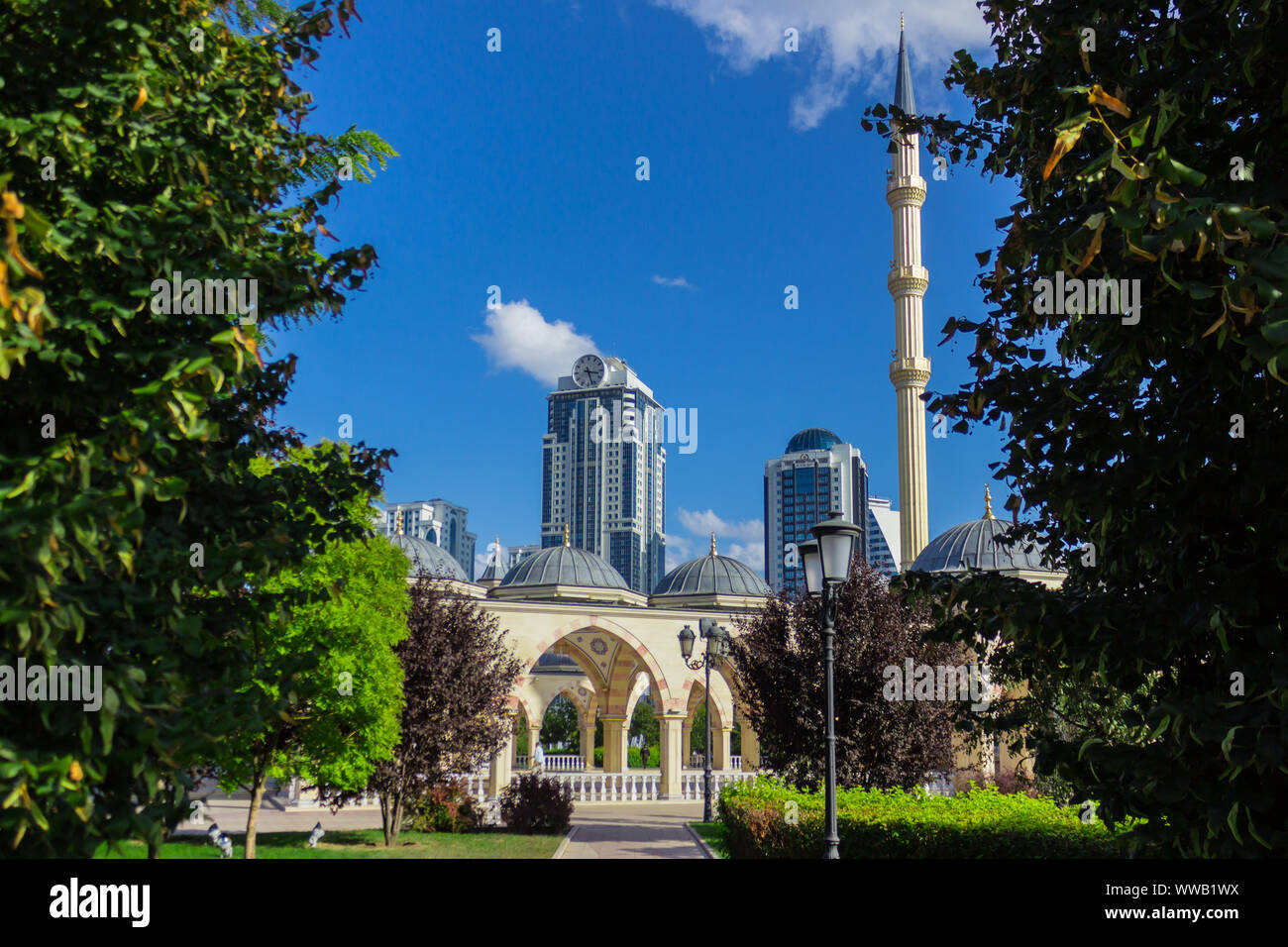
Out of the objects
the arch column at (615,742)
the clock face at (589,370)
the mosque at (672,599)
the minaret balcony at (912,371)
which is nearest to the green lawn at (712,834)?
the mosque at (672,599)

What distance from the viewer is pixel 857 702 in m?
13.4

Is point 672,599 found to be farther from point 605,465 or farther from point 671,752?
point 605,465

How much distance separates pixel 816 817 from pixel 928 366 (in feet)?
81.0

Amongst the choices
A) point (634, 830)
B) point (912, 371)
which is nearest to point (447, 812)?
point (634, 830)

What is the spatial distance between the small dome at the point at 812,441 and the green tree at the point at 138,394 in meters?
135

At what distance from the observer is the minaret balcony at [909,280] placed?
113 ft

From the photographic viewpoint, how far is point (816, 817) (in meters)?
11.7

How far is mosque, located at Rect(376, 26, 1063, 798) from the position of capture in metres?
30.6

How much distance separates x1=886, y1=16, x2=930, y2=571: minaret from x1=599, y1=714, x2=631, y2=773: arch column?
12024mm

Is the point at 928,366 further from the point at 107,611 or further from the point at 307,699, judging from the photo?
the point at 107,611

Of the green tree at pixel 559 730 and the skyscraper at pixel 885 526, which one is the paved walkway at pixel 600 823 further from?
the skyscraper at pixel 885 526

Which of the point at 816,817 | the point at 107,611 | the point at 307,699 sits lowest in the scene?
the point at 816,817

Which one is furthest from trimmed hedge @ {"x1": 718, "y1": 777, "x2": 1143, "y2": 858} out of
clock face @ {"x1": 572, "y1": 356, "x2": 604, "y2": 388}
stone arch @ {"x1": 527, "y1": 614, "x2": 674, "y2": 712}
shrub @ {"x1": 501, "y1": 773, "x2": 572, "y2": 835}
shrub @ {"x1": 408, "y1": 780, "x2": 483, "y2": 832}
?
clock face @ {"x1": 572, "y1": 356, "x2": 604, "y2": 388}
